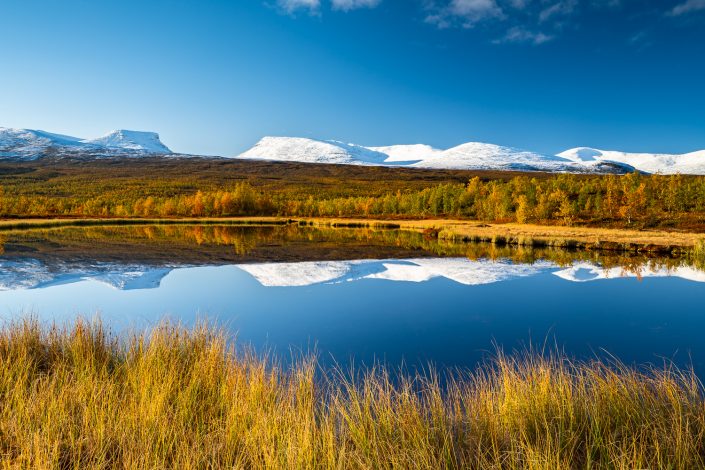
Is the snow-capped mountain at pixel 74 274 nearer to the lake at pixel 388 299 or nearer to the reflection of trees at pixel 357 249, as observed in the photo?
the lake at pixel 388 299

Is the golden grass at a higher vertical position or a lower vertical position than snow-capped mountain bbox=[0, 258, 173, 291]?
higher

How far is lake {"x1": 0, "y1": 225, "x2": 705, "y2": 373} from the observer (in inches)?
395

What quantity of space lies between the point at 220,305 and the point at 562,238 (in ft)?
92.6

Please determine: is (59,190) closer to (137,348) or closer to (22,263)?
(22,263)

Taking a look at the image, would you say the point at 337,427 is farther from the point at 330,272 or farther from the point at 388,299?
the point at 330,272

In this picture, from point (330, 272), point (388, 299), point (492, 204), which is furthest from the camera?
point (492, 204)

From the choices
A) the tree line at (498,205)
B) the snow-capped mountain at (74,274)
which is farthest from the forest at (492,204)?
the snow-capped mountain at (74,274)

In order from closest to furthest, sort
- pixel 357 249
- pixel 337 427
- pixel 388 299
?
1. pixel 337 427
2. pixel 388 299
3. pixel 357 249

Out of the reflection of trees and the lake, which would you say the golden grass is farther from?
the reflection of trees

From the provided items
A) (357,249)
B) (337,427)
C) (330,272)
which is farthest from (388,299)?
(357,249)

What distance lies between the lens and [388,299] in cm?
1538

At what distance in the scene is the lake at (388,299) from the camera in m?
10.0

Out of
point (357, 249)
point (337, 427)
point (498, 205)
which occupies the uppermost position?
point (337, 427)

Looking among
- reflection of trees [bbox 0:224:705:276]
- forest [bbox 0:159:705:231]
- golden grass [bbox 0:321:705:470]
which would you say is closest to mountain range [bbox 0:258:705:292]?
reflection of trees [bbox 0:224:705:276]
